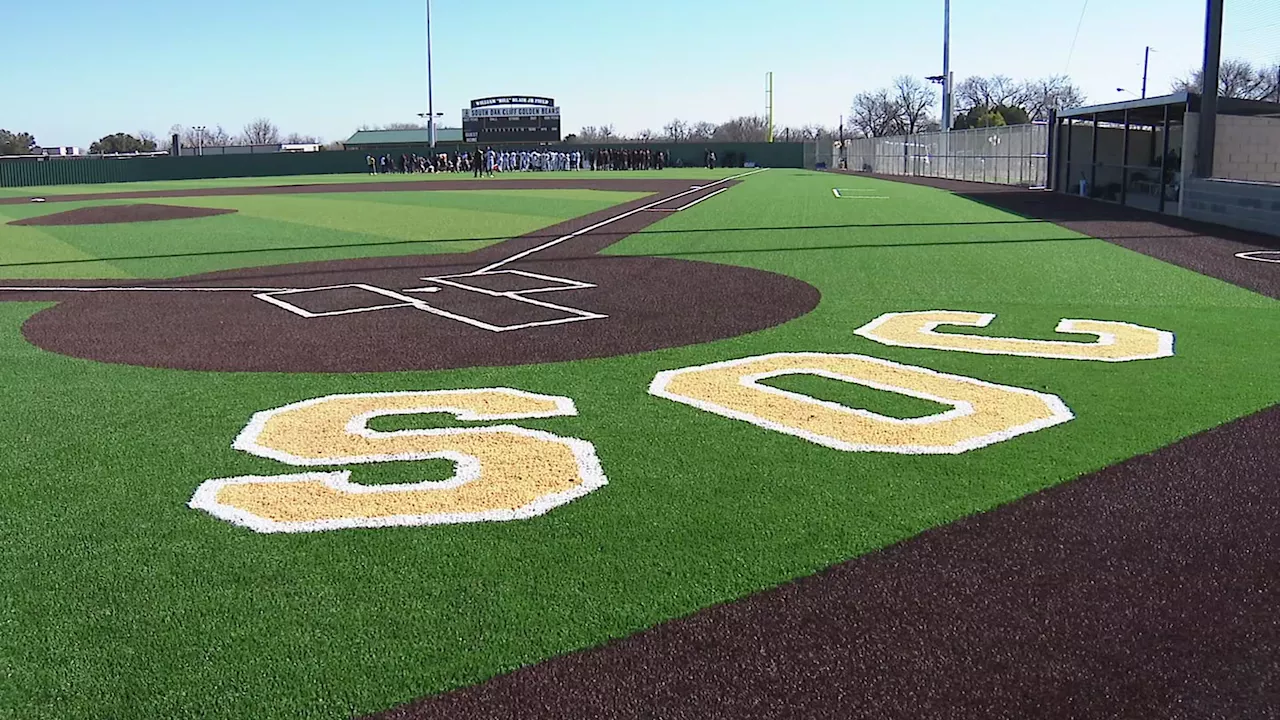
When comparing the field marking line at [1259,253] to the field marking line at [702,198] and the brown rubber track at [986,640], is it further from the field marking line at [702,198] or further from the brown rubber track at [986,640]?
the field marking line at [702,198]

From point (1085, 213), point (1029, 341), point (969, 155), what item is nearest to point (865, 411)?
point (1029, 341)

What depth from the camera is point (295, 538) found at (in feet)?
14.6

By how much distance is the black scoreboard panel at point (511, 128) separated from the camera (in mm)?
82562

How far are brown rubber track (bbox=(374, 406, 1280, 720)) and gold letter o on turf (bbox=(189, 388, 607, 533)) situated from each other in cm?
149

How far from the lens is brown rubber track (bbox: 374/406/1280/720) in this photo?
3125 mm

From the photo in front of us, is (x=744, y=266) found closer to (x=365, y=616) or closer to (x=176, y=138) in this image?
(x=365, y=616)

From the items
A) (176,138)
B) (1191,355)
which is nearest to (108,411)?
(1191,355)

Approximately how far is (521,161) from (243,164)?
19.6 m

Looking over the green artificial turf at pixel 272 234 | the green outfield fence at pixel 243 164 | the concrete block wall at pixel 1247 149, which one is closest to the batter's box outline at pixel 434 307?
the green artificial turf at pixel 272 234

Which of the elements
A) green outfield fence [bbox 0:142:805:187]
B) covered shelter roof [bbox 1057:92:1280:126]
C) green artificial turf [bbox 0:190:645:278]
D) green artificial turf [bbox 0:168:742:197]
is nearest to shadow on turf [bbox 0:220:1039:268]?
green artificial turf [bbox 0:190:645:278]

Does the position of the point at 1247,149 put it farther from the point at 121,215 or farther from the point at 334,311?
the point at 121,215

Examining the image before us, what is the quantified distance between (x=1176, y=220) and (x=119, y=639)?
22.7 meters

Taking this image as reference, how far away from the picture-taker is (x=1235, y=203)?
772 inches

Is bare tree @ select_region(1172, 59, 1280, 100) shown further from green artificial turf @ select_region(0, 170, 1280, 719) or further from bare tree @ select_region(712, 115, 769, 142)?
bare tree @ select_region(712, 115, 769, 142)
